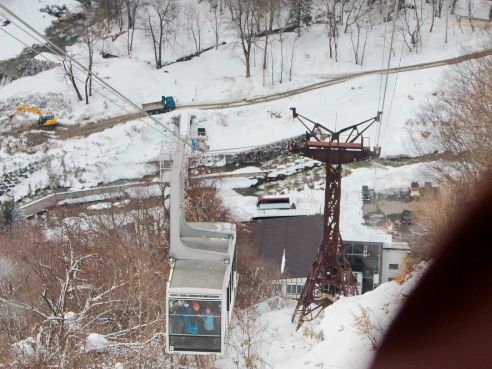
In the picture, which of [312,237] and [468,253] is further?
[312,237]

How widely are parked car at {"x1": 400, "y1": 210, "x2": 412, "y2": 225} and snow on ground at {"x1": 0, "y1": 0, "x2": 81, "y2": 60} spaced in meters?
28.5

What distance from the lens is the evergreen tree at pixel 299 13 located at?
48.2 m

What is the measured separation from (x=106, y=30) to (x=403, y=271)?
3541 cm

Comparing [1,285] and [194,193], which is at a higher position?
[194,193]

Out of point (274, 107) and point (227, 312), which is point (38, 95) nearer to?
point (274, 107)

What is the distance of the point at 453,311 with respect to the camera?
14.2 m

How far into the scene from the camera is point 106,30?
49.0 metres

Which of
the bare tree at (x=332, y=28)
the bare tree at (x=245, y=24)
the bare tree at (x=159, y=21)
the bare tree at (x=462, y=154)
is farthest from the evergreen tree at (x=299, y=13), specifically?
the bare tree at (x=462, y=154)

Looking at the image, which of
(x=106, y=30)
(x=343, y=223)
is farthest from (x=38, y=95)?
(x=343, y=223)

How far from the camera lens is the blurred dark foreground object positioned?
12.7 metres

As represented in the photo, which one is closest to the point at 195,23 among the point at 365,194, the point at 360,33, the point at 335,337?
the point at 360,33

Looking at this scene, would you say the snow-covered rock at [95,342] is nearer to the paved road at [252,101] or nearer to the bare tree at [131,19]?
the paved road at [252,101]

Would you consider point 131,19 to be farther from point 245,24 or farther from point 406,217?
point 406,217

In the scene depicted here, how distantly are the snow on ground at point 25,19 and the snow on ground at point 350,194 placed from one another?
19.5 m
